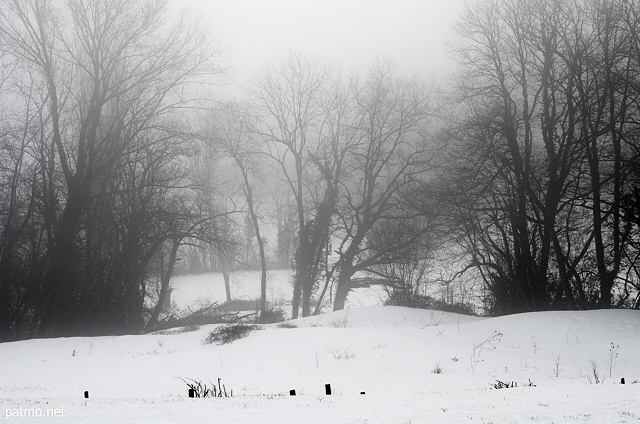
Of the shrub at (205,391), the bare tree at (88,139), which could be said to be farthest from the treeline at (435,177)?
the shrub at (205,391)

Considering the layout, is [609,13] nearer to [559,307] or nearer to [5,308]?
[559,307]

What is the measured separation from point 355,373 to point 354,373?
0.07 feet

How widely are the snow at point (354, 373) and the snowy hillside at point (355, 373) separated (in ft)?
0.10

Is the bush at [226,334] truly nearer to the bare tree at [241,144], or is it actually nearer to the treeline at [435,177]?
the treeline at [435,177]

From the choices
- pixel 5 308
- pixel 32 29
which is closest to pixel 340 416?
pixel 5 308

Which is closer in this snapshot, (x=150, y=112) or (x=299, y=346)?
(x=299, y=346)

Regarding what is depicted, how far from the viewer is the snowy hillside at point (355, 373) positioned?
6.19 m

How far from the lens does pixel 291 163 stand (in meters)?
31.9

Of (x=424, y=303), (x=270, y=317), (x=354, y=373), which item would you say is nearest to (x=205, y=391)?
(x=354, y=373)

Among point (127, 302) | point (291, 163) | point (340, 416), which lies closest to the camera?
point (340, 416)

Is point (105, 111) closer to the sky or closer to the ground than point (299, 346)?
closer to the sky

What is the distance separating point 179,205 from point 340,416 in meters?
18.7

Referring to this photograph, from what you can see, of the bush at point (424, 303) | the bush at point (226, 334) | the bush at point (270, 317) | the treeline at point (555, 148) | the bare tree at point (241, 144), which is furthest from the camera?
the bare tree at point (241, 144)

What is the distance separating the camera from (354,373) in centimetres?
1063
